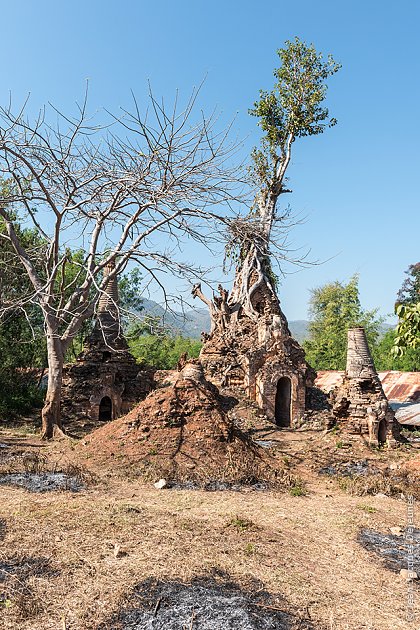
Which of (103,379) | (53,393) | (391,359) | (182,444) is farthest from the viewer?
(391,359)

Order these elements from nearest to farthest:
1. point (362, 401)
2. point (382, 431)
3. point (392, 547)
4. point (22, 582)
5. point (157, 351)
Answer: point (22, 582) < point (392, 547) < point (382, 431) < point (362, 401) < point (157, 351)

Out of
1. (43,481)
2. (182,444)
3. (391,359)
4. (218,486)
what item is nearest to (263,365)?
(182,444)

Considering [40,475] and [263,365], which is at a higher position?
[263,365]

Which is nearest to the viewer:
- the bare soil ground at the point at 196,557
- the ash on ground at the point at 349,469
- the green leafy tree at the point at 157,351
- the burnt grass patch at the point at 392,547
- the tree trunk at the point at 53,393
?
the bare soil ground at the point at 196,557

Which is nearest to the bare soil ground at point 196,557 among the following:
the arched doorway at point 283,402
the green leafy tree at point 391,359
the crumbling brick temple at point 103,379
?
the crumbling brick temple at point 103,379

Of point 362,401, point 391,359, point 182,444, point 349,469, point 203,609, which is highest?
point 391,359

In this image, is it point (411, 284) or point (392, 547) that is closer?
Answer: point (392, 547)

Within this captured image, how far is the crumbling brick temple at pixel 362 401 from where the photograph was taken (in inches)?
548

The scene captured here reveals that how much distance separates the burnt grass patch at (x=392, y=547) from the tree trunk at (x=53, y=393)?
851 cm

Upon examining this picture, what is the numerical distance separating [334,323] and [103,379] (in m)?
31.9

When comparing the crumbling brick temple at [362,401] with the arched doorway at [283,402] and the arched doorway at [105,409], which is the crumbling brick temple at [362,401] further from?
the arched doorway at [105,409]

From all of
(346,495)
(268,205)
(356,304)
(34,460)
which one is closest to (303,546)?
(346,495)

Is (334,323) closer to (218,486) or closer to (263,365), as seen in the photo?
(263,365)

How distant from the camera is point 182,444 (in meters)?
9.66
